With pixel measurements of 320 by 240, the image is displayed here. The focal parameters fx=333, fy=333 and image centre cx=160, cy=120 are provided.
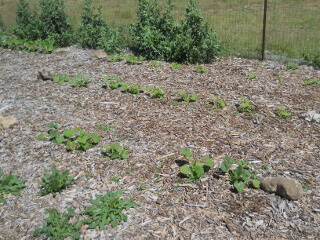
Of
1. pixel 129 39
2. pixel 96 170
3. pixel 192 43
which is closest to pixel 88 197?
pixel 96 170

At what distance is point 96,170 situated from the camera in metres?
3.67

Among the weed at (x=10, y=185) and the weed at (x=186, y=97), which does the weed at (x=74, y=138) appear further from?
the weed at (x=186, y=97)

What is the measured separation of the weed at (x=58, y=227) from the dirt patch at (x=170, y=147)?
106 mm

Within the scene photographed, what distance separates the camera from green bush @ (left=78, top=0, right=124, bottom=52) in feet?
25.6

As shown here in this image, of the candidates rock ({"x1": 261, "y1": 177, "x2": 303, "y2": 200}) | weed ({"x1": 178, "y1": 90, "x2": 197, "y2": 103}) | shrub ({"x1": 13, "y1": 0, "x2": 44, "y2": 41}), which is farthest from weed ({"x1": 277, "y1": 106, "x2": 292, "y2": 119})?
shrub ({"x1": 13, "y1": 0, "x2": 44, "y2": 41})

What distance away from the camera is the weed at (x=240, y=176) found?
3.29 metres

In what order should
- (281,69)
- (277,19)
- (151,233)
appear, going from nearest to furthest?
(151,233) < (281,69) < (277,19)

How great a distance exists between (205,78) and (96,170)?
3205 millimetres

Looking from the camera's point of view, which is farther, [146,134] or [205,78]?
[205,78]

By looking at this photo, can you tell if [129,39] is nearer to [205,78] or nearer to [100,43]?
[100,43]

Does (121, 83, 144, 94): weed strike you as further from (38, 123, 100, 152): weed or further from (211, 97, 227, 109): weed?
(38, 123, 100, 152): weed

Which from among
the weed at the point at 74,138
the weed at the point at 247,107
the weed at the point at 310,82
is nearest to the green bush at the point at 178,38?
the weed at the point at 310,82

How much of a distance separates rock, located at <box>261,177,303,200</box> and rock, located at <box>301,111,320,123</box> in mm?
1694

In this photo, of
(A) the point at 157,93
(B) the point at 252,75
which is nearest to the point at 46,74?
(A) the point at 157,93
